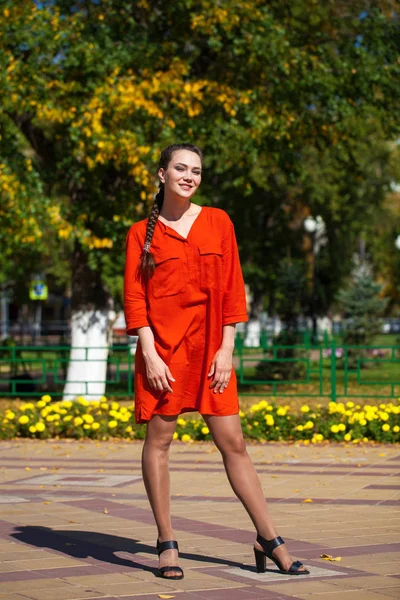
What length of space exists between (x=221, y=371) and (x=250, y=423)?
23.1 feet

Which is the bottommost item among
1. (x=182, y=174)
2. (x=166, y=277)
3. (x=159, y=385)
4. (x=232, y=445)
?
(x=232, y=445)

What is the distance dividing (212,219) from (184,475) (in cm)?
426

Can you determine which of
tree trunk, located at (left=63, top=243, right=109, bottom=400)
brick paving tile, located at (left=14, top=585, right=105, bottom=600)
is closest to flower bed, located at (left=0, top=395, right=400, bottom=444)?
tree trunk, located at (left=63, top=243, right=109, bottom=400)

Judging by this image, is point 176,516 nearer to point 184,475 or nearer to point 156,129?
point 184,475

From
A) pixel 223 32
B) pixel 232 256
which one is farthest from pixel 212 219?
pixel 223 32

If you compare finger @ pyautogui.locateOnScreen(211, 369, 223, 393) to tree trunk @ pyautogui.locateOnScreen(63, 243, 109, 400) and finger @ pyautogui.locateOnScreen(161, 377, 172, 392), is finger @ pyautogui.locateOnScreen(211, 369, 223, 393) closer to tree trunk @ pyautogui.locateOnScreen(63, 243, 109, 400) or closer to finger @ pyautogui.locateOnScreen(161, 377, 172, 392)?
finger @ pyautogui.locateOnScreen(161, 377, 172, 392)

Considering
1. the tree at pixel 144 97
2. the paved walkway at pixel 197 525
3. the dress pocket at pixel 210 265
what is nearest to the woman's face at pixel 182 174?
the dress pocket at pixel 210 265

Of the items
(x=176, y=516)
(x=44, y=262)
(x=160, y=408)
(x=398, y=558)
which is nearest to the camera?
(x=160, y=408)

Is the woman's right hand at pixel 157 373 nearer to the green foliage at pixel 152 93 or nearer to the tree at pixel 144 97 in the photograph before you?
the tree at pixel 144 97

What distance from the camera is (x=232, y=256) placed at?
536cm

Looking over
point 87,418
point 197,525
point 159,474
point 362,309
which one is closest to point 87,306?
point 87,418

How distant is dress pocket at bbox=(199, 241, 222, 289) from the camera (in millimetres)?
5262

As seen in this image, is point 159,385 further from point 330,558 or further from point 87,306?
point 87,306

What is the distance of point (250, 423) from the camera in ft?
39.9
